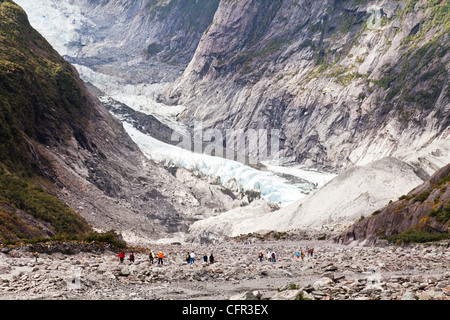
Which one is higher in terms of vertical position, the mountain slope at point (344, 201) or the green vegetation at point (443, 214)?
the mountain slope at point (344, 201)

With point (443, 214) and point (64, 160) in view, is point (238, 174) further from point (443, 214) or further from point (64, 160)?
point (443, 214)

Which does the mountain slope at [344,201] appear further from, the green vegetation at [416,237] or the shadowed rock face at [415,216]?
the green vegetation at [416,237]

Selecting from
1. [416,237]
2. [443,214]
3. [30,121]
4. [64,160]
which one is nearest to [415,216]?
[443,214]

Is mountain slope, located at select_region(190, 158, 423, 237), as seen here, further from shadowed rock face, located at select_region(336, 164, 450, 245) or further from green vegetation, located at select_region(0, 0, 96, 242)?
green vegetation, located at select_region(0, 0, 96, 242)

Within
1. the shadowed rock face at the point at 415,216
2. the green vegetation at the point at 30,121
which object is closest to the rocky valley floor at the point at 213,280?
the green vegetation at the point at 30,121

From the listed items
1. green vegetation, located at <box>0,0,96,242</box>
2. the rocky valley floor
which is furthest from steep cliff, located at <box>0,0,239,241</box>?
the rocky valley floor
